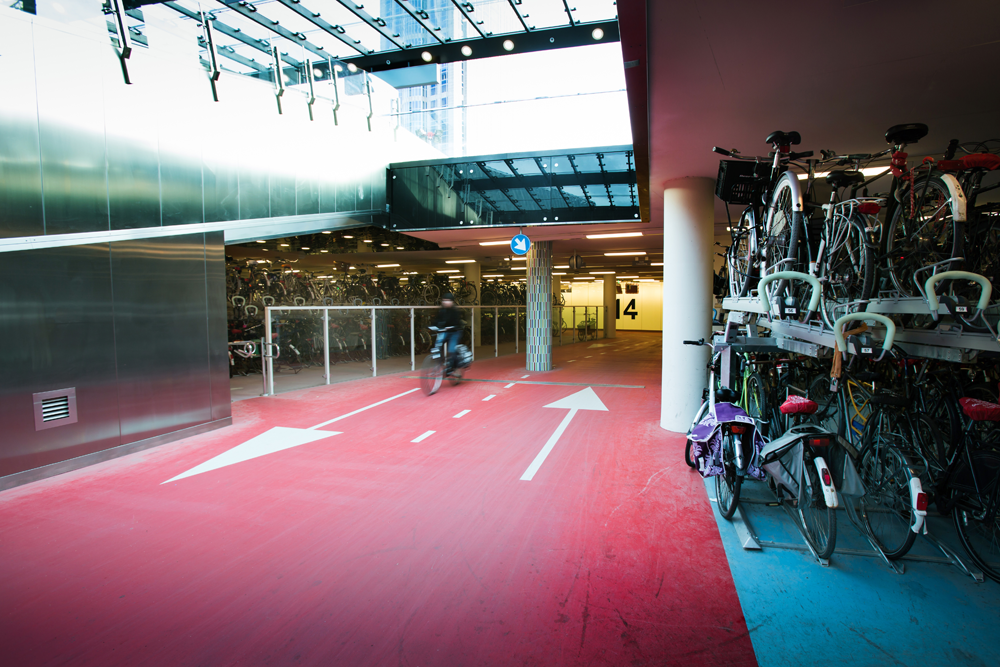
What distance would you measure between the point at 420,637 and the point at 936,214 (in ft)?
11.3

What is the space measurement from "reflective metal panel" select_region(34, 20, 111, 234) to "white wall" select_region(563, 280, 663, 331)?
29.0 m

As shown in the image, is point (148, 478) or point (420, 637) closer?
point (420, 637)

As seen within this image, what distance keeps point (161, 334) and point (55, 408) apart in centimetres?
119

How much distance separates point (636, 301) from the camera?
33.7 metres

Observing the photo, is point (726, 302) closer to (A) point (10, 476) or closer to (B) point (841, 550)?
(B) point (841, 550)

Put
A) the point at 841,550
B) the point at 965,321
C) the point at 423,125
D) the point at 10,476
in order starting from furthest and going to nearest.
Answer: the point at 423,125, the point at 10,476, the point at 841,550, the point at 965,321

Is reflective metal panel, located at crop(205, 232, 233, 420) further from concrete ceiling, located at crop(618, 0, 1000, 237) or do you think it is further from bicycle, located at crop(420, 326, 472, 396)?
concrete ceiling, located at crop(618, 0, 1000, 237)

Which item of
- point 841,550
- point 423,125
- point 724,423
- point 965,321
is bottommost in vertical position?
point 841,550

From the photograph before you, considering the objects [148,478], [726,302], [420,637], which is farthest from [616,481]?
[148,478]

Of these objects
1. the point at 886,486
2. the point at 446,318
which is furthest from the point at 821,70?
the point at 446,318

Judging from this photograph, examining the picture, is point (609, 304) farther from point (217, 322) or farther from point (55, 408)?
point (55, 408)

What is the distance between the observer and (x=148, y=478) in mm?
4258

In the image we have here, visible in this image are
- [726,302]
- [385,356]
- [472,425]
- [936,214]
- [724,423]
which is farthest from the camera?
[385,356]

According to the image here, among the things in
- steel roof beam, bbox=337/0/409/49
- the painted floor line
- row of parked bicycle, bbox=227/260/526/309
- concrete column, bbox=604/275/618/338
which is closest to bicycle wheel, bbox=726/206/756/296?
the painted floor line
